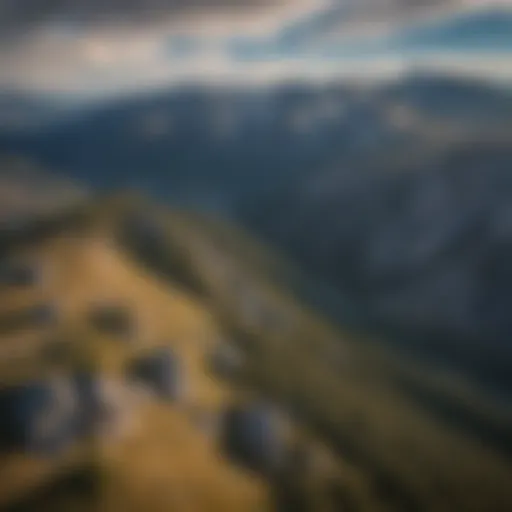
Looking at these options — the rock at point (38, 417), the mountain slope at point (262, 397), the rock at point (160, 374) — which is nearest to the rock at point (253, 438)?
the mountain slope at point (262, 397)

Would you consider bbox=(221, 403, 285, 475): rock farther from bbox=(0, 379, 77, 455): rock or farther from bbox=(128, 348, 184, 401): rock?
bbox=(0, 379, 77, 455): rock

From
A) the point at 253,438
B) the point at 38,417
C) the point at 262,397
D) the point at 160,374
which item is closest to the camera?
the point at 38,417

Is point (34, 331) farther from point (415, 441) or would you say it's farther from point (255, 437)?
point (415, 441)

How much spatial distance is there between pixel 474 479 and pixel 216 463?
55.4m

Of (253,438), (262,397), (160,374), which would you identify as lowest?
(253,438)

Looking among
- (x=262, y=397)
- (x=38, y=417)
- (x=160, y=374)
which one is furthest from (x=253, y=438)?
(x=38, y=417)

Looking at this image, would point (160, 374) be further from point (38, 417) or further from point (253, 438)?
point (38, 417)

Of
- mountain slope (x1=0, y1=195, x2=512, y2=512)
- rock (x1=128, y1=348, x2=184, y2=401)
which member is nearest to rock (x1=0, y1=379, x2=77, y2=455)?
mountain slope (x1=0, y1=195, x2=512, y2=512)

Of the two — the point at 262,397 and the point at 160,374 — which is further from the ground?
the point at 160,374

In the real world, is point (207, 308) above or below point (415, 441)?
above

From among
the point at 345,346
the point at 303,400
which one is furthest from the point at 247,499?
the point at 345,346

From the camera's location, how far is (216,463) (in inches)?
4707

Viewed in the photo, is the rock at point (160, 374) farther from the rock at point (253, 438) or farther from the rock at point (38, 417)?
the rock at point (38, 417)

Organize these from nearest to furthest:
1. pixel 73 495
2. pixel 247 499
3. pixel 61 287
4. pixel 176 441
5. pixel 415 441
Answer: pixel 73 495, pixel 247 499, pixel 176 441, pixel 415 441, pixel 61 287
